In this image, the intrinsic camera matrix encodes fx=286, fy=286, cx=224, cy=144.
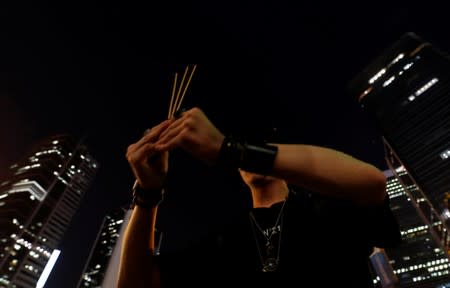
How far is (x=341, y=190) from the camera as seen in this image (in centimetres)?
105

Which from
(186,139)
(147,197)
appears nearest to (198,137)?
(186,139)

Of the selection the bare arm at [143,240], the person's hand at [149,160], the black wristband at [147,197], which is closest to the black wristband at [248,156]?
the person's hand at [149,160]

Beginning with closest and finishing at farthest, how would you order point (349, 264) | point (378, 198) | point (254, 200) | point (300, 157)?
1. point (300, 157)
2. point (378, 198)
3. point (349, 264)
4. point (254, 200)

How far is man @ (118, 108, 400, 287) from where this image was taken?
1.01 metres

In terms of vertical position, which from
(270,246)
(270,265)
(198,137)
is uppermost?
(198,137)

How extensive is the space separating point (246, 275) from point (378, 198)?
803mm

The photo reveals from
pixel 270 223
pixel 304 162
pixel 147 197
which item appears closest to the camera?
pixel 304 162

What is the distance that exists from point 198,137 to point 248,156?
19 centimetres

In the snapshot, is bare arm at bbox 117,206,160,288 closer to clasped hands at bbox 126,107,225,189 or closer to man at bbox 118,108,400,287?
man at bbox 118,108,400,287

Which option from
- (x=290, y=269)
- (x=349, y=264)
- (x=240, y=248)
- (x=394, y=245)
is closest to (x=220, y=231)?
(x=240, y=248)

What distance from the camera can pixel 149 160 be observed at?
1442mm

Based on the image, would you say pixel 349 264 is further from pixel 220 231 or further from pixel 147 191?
pixel 147 191

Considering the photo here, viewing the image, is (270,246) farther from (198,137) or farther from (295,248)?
(198,137)

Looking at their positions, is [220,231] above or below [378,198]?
above
